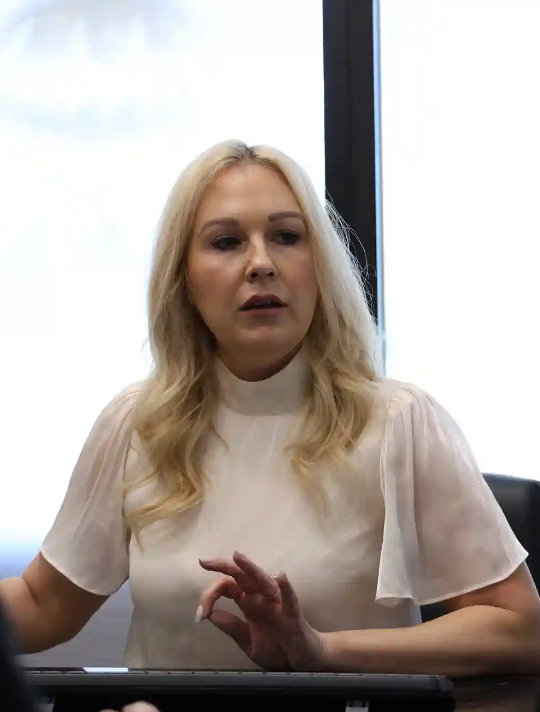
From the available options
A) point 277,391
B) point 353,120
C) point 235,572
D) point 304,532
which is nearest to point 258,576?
point 235,572

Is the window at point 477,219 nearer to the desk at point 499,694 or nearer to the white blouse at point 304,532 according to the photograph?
the white blouse at point 304,532

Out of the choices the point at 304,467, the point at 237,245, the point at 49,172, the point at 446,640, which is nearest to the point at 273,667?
the point at 446,640

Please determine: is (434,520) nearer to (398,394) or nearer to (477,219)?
(398,394)

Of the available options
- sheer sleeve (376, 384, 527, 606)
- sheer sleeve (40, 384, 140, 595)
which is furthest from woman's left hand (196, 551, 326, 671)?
sheer sleeve (40, 384, 140, 595)

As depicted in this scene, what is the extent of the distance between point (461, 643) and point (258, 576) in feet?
1.10

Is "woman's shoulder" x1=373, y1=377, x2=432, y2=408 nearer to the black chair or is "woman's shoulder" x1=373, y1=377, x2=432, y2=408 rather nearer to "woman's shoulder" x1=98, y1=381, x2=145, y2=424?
the black chair

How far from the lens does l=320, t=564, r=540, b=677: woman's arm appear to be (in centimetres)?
131

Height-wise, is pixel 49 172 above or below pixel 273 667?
above

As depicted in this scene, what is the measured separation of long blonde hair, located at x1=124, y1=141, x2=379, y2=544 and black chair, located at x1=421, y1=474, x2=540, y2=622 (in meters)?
0.26

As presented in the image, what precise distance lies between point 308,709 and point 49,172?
2157mm

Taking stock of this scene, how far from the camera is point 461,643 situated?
1358 millimetres

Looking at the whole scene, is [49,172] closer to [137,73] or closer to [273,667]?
[137,73]

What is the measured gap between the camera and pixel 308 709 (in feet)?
3.03

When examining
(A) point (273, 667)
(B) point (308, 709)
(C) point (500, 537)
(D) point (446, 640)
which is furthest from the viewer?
(C) point (500, 537)
